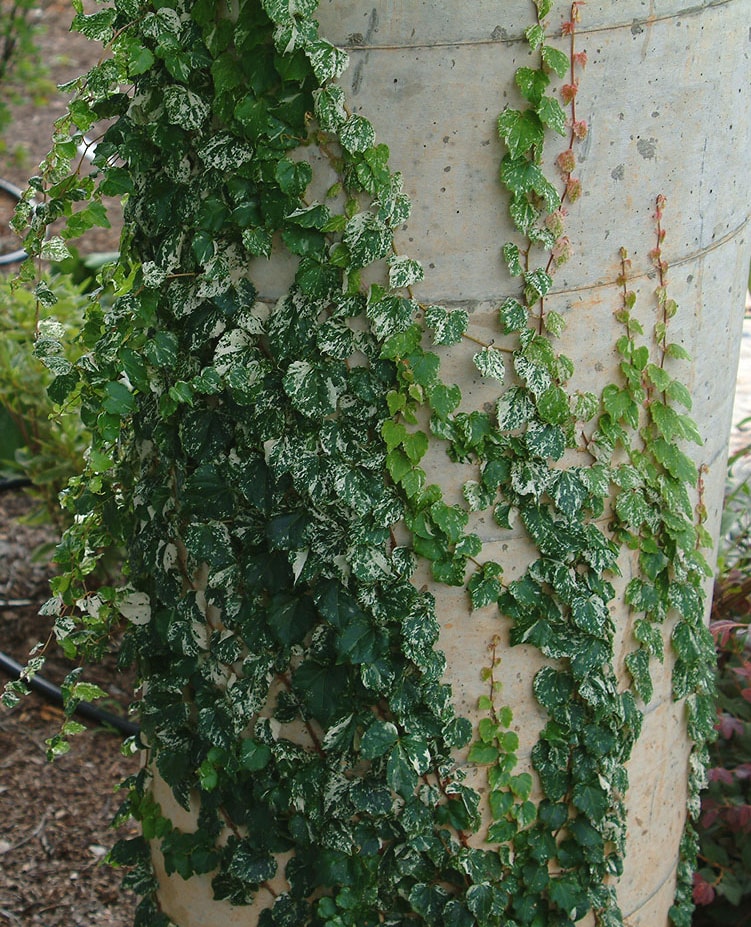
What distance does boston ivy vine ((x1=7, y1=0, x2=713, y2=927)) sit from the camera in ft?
5.56

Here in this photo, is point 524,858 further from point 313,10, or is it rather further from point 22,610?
point 22,610

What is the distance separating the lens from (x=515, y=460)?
185 cm

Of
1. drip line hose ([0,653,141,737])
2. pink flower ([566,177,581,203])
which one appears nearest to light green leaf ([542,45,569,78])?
pink flower ([566,177,581,203])

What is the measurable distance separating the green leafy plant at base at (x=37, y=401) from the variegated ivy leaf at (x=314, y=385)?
1.95 m

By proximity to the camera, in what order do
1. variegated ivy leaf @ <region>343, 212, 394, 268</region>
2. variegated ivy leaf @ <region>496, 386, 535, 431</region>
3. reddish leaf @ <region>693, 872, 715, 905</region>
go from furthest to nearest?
reddish leaf @ <region>693, 872, 715, 905</region> → variegated ivy leaf @ <region>496, 386, 535, 431</region> → variegated ivy leaf @ <region>343, 212, 394, 268</region>

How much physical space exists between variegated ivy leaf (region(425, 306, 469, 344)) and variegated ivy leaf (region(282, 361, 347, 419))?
156 millimetres

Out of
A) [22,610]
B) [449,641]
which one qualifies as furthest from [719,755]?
[22,610]

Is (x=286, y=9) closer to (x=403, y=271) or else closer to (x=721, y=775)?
(x=403, y=271)

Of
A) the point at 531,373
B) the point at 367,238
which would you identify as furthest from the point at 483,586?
the point at 367,238

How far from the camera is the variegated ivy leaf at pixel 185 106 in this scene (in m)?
1.72

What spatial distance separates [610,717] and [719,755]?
3.04 feet

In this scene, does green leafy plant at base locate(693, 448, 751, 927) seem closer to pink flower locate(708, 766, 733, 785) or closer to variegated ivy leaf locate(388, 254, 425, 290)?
pink flower locate(708, 766, 733, 785)

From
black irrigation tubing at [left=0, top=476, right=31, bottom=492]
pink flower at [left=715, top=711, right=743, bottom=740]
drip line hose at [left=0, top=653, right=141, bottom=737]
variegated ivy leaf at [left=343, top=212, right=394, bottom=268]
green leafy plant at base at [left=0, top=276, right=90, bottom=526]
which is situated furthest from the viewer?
black irrigation tubing at [left=0, top=476, right=31, bottom=492]

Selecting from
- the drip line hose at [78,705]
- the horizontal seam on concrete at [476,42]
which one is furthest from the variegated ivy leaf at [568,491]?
the drip line hose at [78,705]
